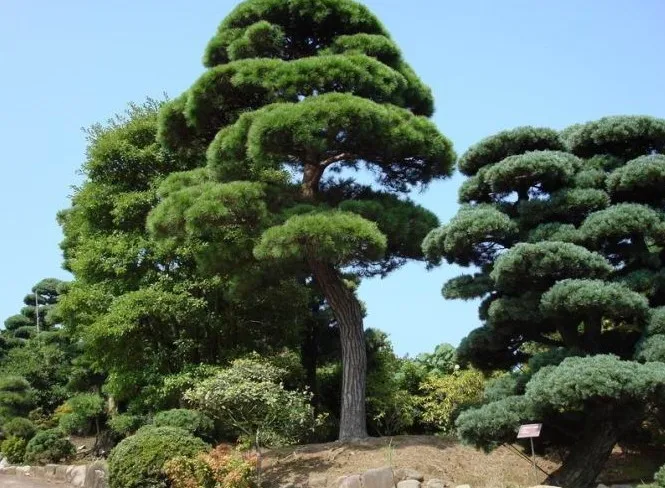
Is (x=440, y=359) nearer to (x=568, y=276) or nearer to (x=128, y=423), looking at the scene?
(x=128, y=423)

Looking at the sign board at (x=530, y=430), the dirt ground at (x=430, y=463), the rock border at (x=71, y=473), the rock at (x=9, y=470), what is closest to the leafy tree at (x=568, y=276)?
the sign board at (x=530, y=430)

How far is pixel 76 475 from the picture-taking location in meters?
11.1

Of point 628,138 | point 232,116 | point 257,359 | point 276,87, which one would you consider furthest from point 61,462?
point 628,138

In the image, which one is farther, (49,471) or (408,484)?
(49,471)

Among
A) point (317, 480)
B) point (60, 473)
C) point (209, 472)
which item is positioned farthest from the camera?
point (60, 473)

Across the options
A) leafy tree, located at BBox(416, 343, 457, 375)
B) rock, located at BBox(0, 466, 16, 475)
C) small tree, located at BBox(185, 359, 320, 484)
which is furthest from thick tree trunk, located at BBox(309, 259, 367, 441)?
rock, located at BBox(0, 466, 16, 475)

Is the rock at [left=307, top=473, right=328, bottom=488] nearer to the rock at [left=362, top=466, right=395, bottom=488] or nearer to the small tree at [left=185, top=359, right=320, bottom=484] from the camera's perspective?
the rock at [left=362, top=466, right=395, bottom=488]

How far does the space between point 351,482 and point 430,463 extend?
140 centimetres

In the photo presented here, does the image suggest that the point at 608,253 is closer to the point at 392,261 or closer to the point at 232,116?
the point at 392,261

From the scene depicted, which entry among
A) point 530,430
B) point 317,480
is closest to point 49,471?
point 317,480

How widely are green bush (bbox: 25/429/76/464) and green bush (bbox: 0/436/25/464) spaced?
1.04 m

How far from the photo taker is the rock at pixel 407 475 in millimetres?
8250

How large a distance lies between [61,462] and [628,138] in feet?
38.6

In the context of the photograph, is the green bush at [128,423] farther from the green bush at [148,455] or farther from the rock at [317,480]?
the rock at [317,480]
